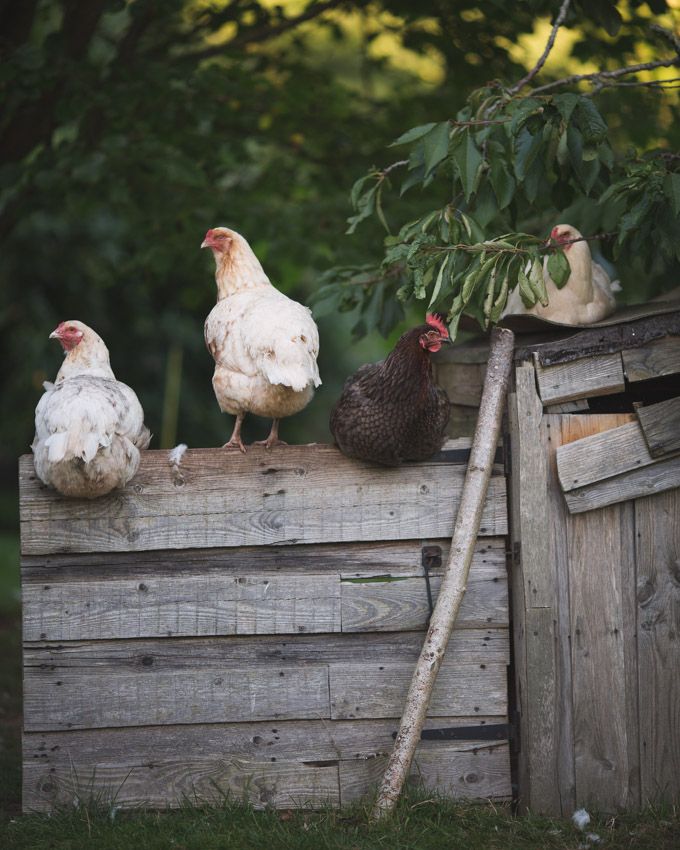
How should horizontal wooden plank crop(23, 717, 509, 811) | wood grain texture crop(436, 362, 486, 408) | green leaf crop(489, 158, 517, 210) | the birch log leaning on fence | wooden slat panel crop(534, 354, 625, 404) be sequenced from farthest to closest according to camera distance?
1. wood grain texture crop(436, 362, 486, 408)
2. green leaf crop(489, 158, 517, 210)
3. wooden slat panel crop(534, 354, 625, 404)
4. horizontal wooden plank crop(23, 717, 509, 811)
5. the birch log leaning on fence

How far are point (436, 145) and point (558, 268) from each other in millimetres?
642

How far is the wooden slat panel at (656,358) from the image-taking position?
3.28m

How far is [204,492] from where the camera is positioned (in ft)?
10.6

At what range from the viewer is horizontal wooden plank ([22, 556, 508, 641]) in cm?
316

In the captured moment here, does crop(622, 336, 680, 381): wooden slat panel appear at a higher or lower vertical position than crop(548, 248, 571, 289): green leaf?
lower

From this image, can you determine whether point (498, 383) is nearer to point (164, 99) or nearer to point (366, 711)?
point (366, 711)

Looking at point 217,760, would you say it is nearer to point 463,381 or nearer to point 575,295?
point 463,381

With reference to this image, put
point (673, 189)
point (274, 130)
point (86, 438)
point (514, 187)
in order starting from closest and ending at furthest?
point (86, 438) → point (673, 189) → point (514, 187) → point (274, 130)

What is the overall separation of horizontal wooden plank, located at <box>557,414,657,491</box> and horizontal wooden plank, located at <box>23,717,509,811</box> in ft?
3.05

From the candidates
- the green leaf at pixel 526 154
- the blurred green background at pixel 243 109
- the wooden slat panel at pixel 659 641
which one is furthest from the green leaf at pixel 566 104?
the wooden slat panel at pixel 659 641

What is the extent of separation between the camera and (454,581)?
3125 millimetres

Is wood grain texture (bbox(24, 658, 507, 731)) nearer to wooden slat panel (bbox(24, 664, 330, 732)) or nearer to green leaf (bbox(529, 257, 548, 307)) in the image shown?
wooden slat panel (bbox(24, 664, 330, 732))

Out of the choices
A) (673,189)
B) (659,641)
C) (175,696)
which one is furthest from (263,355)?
(659,641)

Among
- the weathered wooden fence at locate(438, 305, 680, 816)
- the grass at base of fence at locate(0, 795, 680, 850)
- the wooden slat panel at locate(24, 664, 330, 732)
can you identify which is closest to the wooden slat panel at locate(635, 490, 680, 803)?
the weathered wooden fence at locate(438, 305, 680, 816)
